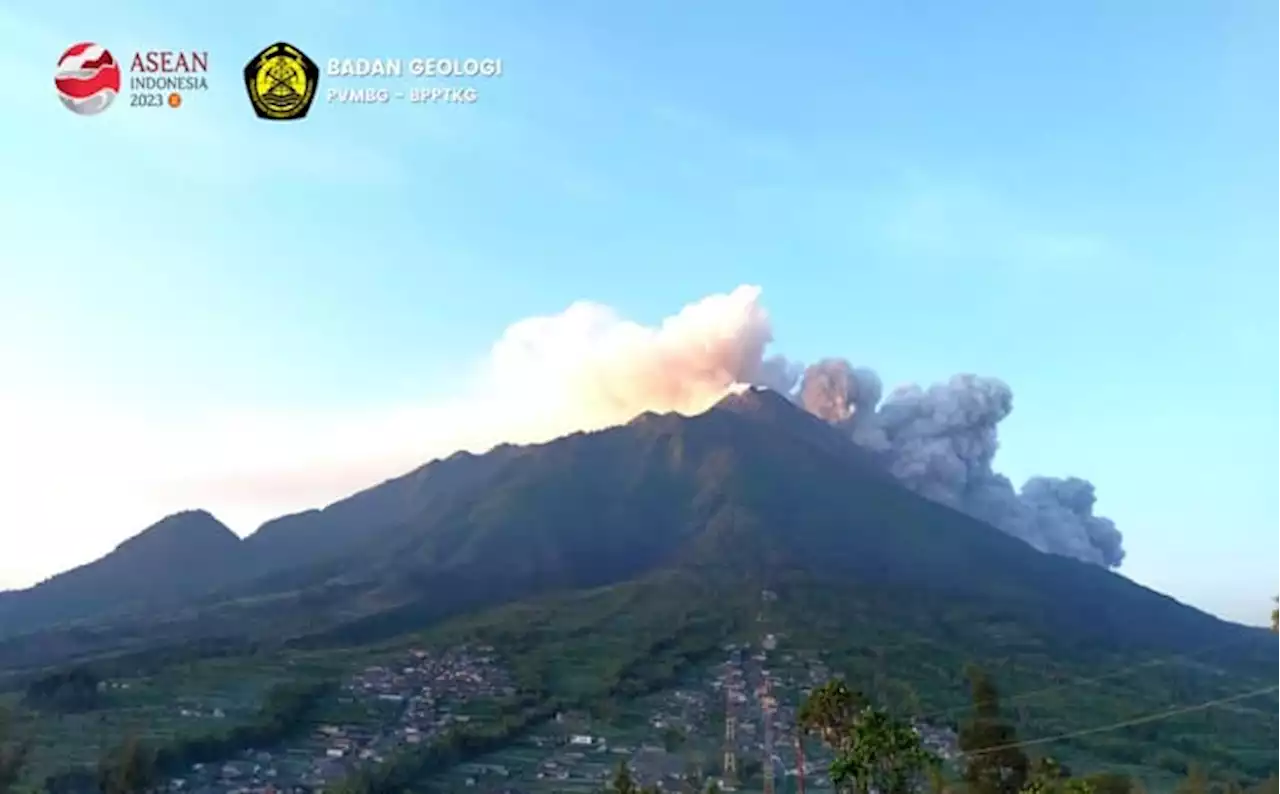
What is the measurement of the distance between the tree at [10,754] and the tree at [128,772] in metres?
5.13

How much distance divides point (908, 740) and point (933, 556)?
15183cm

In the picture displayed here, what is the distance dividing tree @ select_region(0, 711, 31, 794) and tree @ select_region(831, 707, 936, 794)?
5117cm

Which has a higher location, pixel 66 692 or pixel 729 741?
pixel 66 692

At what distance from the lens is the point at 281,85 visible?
127 feet

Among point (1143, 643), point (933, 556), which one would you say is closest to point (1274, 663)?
point (1143, 643)

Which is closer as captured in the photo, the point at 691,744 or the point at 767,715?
the point at 691,744

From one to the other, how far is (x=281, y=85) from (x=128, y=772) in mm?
53405

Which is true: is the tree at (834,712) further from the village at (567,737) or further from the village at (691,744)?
the village at (567,737)

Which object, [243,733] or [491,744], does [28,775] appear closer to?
[243,733]

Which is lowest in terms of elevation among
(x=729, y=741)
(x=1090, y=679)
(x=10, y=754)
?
(x=729, y=741)

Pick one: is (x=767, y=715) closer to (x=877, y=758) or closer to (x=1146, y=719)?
(x=1146, y=719)

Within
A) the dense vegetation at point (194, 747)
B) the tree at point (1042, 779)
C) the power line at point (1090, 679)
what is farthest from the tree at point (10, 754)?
the power line at point (1090, 679)

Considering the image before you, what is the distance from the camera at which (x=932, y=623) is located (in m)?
157

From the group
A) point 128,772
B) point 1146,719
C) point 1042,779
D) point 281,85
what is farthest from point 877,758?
point 1146,719
